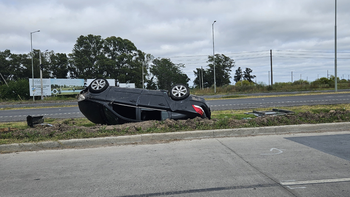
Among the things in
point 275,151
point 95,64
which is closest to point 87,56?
point 95,64

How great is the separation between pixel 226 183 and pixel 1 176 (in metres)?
3.74

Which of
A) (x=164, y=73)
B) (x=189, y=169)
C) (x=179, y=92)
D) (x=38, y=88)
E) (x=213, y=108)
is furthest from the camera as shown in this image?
(x=164, y=73)

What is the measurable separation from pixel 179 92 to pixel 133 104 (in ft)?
4.73

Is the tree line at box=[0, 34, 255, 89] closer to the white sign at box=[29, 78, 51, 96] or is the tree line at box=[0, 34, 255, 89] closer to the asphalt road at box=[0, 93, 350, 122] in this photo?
the white sign at box=[29, 78, 51, 96]

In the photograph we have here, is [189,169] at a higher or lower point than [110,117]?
lower

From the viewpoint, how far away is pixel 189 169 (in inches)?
181

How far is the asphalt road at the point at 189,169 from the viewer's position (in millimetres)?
3736

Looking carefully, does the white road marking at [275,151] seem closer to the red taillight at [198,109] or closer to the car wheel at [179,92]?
the red taillight at [198,109]

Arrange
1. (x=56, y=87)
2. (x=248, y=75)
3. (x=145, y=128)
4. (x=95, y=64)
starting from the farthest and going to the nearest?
1. (x=248, y=75)
2. (x=95, y=64)
3. (x=56, y=87)
4. (x=145, y=128)

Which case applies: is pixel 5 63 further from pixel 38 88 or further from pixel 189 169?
pixel 189 169

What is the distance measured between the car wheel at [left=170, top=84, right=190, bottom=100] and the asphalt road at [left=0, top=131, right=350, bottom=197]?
1.86 m

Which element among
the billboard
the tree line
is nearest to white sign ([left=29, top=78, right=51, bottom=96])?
the billboard

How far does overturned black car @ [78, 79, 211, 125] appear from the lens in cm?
788

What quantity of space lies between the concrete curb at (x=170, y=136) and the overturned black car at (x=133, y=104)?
127 centimetres
